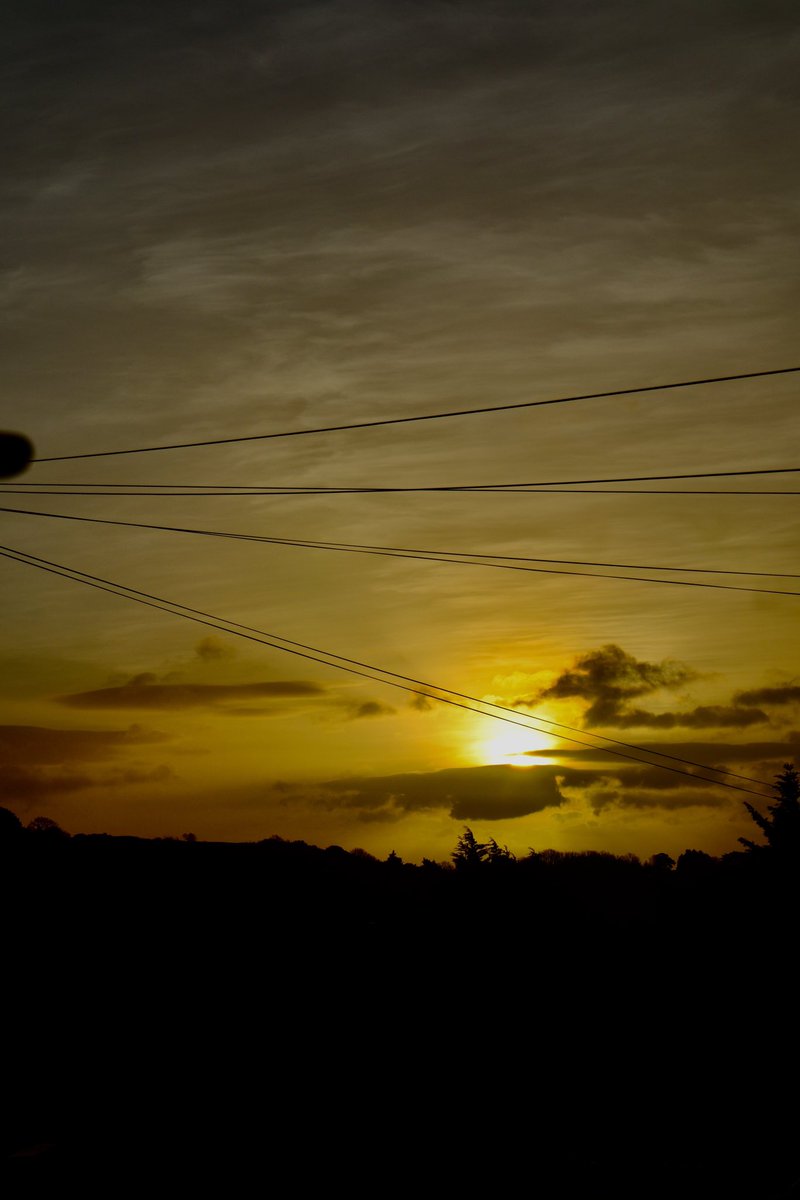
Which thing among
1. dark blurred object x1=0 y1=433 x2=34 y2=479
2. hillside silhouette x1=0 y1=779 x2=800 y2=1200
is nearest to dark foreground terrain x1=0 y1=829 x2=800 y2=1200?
hillside silhouette x1=0 y1=779 x2=800 y2=1200

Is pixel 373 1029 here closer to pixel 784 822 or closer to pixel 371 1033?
pixel 371 1033

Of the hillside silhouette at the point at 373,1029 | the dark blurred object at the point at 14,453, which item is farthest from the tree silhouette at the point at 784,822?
the dark blurred object at the point at 14,453

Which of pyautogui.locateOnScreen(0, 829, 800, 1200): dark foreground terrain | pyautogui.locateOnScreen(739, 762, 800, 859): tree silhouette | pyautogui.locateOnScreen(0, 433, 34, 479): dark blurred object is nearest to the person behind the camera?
pyautogui.locateOnScreen(0, 433, 34, 479): dark blurred object

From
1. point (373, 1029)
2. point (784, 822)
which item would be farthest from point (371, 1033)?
point (784, 822)

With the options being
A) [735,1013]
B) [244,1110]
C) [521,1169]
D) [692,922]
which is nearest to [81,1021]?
[244,1110]

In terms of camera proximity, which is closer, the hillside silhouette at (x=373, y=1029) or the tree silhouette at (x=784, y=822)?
the hillside silhouette at (x=373, y=1029)

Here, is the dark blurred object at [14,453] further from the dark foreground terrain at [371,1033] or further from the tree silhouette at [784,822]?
the tree silhouette at [784,822]

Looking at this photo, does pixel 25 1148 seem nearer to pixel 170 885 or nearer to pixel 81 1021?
pixel 81 1021

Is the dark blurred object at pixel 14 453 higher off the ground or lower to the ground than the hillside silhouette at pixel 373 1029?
higher

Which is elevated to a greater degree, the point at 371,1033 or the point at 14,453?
the point at 14,453

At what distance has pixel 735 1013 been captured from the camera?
31.4 metres

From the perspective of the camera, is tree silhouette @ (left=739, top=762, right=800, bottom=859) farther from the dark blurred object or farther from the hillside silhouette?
the dark blurred object

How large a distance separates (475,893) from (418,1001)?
1701 centimetres

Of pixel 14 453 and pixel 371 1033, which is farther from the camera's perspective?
pixel 371 1033
